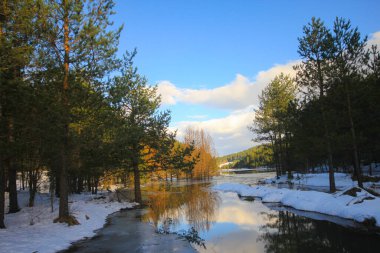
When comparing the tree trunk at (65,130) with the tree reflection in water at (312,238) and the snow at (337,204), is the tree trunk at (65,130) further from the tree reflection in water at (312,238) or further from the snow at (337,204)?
the snow at (337,204)

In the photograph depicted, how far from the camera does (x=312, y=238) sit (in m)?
11.7

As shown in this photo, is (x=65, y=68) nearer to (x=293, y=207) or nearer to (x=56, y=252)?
(x=56, y=252)

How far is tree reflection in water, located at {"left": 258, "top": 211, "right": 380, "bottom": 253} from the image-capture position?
1018cm

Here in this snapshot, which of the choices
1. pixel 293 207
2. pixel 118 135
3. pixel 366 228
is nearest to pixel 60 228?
pixel 118 135

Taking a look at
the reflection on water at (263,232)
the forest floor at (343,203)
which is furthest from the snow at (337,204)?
the reflection on water at (263,232)

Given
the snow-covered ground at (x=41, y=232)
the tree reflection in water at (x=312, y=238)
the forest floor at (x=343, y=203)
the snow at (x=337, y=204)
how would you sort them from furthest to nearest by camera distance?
the snow at (x=337, y=204) < the forest floor at (x=343, y=203) < the snow-covered ground at (x=41, y=232) < the tree reflection in water at (x=312, y=238)

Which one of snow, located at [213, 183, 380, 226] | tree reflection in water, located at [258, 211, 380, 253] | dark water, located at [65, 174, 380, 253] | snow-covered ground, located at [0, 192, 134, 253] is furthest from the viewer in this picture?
snow, located at [213, 183, 380, 226]

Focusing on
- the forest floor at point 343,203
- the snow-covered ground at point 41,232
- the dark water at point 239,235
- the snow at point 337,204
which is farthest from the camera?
the snow at point 337,204

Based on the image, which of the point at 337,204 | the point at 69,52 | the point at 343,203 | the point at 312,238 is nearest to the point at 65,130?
the point at 69,52

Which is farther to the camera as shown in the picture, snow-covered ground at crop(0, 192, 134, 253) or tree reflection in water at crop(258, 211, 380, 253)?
snow-covered ground at crop(0, 192, 134, 253)

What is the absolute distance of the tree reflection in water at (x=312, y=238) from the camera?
33.4 ft

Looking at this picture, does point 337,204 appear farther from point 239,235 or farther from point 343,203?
point 239,235

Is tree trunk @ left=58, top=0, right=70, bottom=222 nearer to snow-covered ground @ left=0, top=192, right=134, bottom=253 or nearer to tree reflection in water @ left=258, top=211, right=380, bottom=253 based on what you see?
snow-covered ground @ left=0, top=192, right=134, bottom=253

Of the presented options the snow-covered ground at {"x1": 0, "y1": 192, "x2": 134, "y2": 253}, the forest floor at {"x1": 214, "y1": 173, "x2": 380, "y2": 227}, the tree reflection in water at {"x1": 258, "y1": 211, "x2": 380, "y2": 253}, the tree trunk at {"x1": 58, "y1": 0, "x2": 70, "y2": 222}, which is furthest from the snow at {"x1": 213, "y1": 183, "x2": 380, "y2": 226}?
the tree trunk at {"x1": 58, "y1": 0, "x2": 70, "y2": 222}
